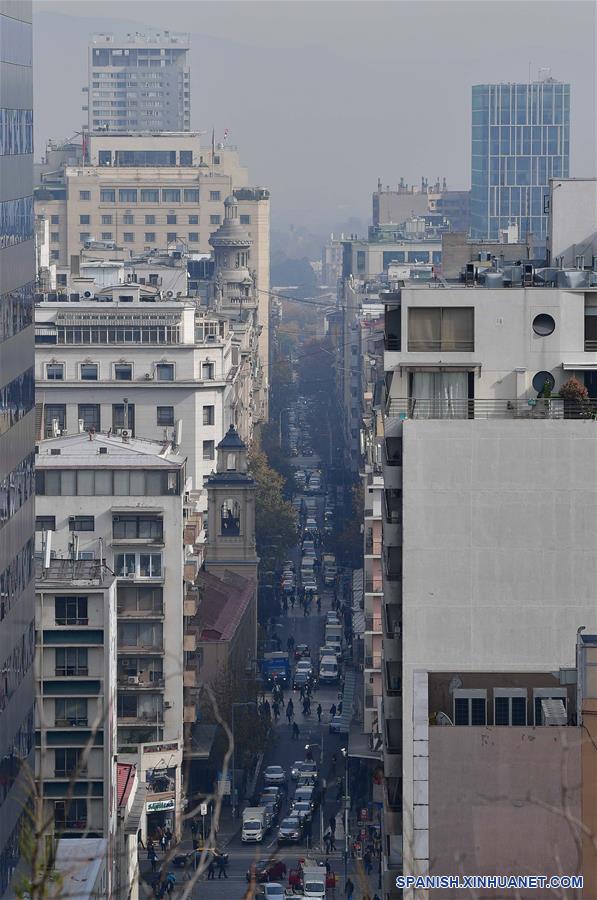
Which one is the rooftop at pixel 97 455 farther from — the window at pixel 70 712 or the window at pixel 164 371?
the window at pixel 164 371

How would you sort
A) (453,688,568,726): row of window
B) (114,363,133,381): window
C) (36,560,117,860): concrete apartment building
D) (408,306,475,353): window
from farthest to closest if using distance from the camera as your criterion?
(114,363,133,381): window
(36,560,117,860): concrete apartment building
(408,306,475,353): window
(453,688,568,726): row of window

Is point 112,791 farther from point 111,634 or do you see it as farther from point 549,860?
point 549,860

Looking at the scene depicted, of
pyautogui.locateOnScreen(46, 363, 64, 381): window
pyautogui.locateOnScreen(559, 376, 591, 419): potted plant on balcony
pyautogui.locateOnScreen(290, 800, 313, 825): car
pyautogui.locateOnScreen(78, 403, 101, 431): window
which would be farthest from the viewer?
pyautogui.locateOnScreen(78, 403, 101, 431): window

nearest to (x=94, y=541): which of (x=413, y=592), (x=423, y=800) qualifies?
(x=413, y=592)

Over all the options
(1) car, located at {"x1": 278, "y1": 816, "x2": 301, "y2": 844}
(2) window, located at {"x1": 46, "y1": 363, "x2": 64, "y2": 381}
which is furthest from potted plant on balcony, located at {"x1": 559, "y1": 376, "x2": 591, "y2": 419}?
(2) window, located at {"x1": 46, "y1": 363, "x2": 64, "y2": 381}

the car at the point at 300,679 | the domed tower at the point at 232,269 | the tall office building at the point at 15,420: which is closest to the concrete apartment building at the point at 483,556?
the tall office building at the point at 15,420

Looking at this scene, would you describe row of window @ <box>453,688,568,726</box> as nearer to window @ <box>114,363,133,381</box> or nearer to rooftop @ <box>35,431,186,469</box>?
rooftop @ <box>35,431,186,469</box>

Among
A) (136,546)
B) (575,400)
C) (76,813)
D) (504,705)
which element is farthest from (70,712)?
(504,705)
